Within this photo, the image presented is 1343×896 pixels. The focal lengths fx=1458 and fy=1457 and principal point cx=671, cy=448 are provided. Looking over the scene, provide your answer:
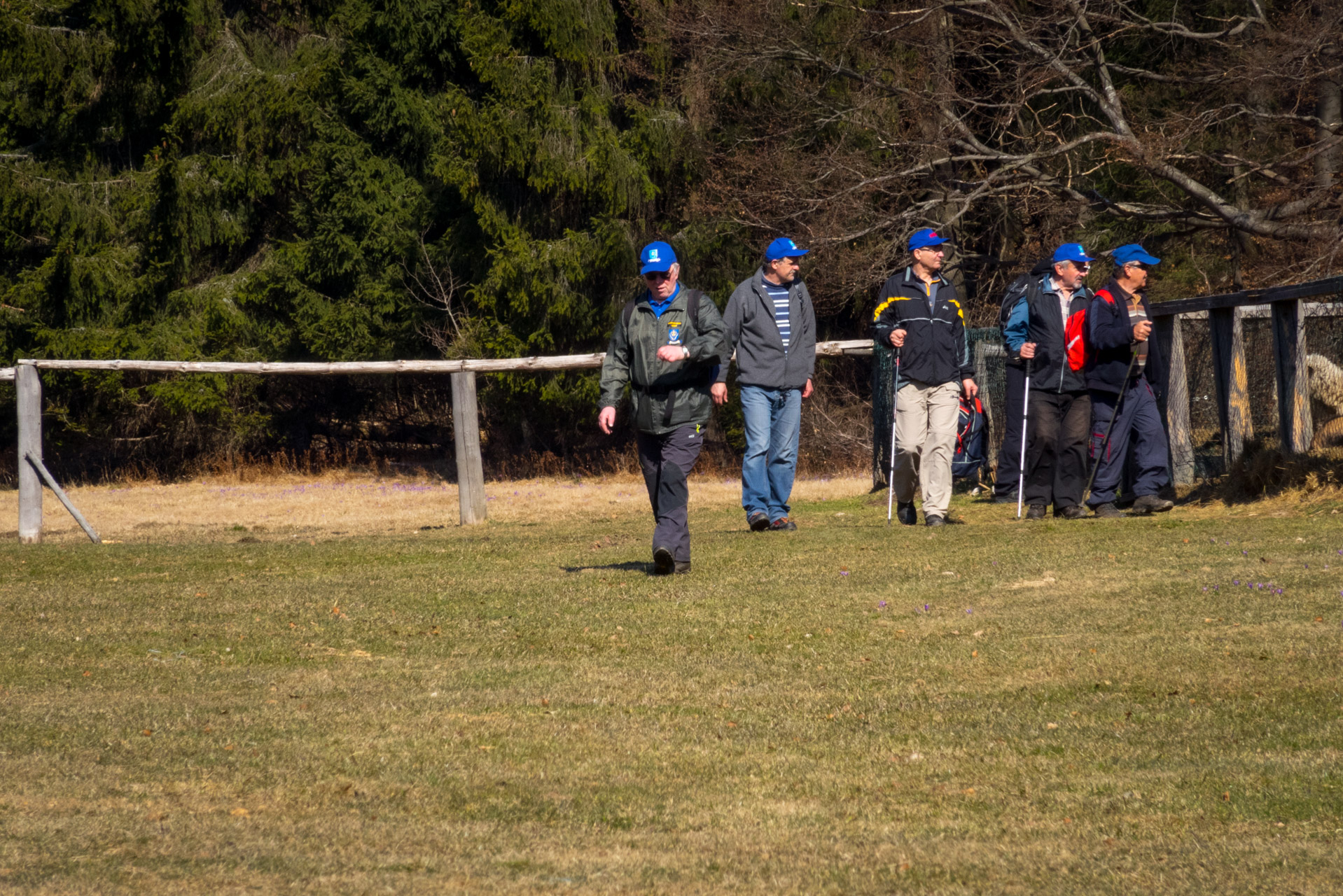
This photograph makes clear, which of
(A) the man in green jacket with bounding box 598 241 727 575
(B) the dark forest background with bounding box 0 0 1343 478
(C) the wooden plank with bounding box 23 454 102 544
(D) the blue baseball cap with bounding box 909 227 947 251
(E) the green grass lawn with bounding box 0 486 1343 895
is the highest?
(B) the dark forest background with bounding box 0 0 1343 478

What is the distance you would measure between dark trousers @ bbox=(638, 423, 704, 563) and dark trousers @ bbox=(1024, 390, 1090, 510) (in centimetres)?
409

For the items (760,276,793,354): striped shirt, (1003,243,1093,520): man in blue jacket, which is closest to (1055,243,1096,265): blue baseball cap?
(1003,243,1093,520): man in blue jacket

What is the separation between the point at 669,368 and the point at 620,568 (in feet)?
5.28

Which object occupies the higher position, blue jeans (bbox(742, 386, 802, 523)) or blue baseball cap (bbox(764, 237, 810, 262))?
blue baseball cap (bbox(764, 237, 810, 262))

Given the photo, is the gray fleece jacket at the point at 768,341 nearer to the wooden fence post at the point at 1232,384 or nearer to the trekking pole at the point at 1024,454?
the trekking pole at the point at 1024,454

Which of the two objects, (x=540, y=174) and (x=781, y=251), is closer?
(x=781, y=251)

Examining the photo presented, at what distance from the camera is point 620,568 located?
30.7 feet

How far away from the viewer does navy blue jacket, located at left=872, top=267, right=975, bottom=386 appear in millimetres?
11211

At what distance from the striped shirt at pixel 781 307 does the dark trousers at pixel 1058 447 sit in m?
2.05

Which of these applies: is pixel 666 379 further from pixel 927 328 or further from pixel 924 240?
pixel 924 240

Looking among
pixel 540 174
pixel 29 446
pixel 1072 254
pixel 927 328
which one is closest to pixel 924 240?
pixel 927 328

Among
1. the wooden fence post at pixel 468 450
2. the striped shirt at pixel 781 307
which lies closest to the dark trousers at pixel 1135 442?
the striped shirt at pixel 781 307

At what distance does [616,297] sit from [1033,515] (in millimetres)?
12915

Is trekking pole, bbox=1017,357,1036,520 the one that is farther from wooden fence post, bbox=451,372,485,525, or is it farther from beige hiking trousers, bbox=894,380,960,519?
wooden fence post, bbox=451,372,485,525
